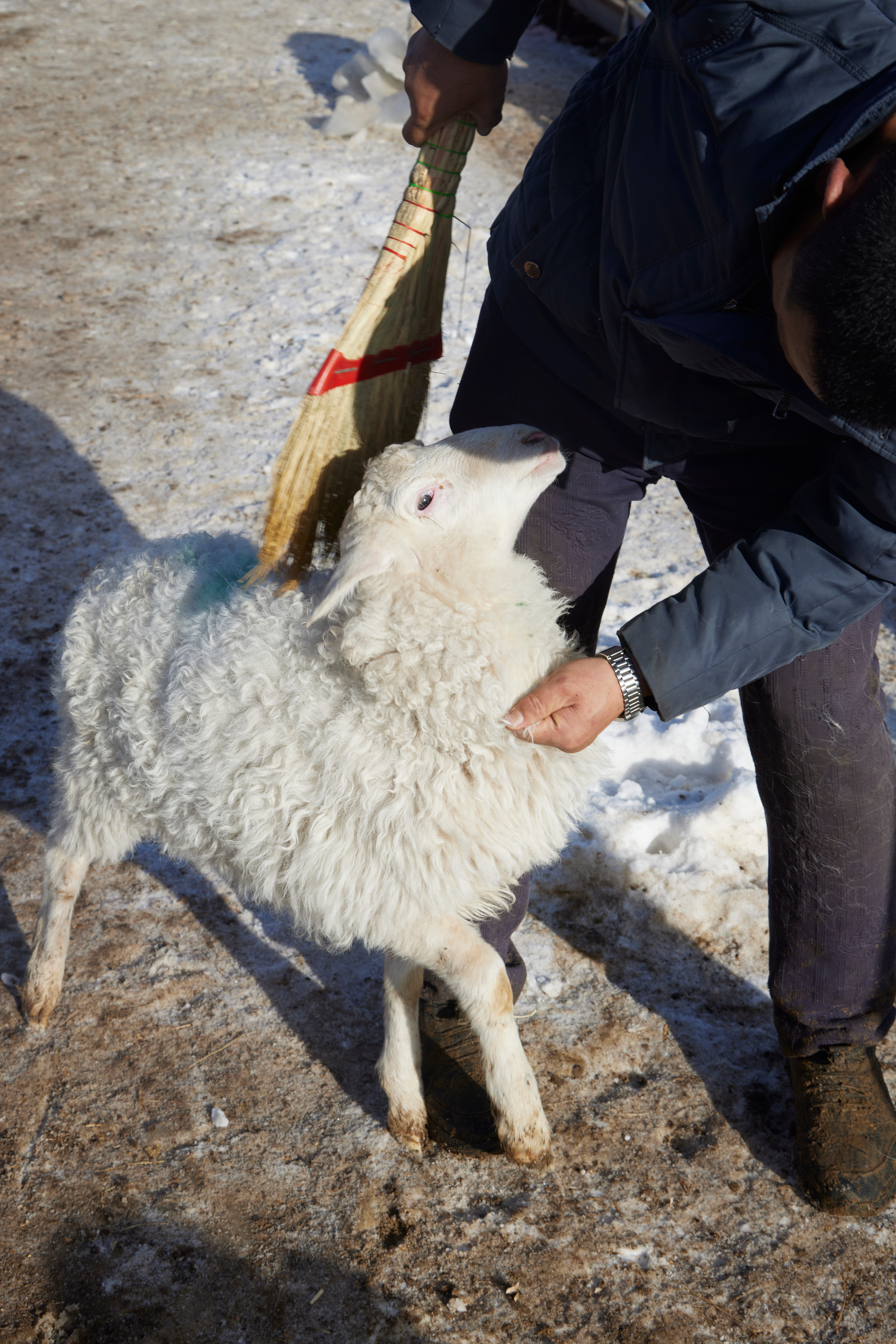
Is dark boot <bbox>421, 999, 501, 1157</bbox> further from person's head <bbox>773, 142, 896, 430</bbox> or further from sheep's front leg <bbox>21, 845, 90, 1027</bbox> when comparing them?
person's head <bbox>773, 142, 896, 430</bbox>

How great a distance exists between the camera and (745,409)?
1.67 metres

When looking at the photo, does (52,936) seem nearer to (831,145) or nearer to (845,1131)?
(845,1131)

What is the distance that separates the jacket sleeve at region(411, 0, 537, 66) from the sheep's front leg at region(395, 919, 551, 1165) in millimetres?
1755

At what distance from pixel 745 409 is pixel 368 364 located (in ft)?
3.01

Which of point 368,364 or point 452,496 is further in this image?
point 368,364

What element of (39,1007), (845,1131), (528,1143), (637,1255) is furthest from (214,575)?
(845,1131)

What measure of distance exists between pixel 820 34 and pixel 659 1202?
2043 millimetres

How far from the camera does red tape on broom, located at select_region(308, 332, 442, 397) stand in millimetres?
2127

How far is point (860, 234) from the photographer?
3.73 feet

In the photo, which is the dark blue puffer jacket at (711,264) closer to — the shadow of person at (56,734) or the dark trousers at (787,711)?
the dark trousers at (787,711)

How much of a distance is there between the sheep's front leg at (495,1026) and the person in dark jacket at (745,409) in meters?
0.15

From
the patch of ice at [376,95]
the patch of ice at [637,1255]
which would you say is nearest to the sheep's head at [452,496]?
the patch of ice at [637,1255]

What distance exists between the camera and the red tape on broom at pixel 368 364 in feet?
6.98

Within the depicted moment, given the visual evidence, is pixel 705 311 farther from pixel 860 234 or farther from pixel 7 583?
pixel 7 583
